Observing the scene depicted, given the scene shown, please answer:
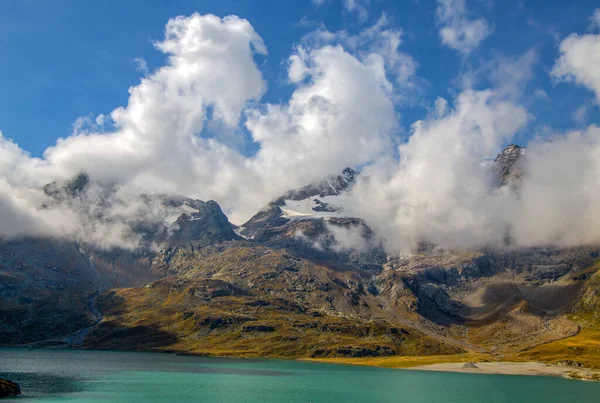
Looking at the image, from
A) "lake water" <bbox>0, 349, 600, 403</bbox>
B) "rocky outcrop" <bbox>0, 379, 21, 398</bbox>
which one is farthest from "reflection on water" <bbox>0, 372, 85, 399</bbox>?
"rocky outcrop" <bbox>0, 379, 21, 398</bbox>

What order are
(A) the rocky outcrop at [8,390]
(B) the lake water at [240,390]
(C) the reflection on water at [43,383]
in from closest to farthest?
(A) the rocky outcrop at [8,390] < (C) the reflection on water at [43,383] < (B) the lake water at [240,390]

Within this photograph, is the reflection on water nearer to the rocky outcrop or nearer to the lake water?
the lake water

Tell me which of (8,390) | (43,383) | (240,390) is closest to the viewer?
(8,390)

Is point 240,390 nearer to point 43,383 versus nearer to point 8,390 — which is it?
point 43,383

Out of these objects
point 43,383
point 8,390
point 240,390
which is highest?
point 8,390

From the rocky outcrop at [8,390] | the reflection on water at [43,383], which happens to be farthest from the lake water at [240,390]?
the rocky outcrop at [8,390]

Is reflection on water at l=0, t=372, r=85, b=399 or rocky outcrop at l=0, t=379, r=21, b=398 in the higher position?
rocky outcrop at l=0, t=379, r=21, b=398

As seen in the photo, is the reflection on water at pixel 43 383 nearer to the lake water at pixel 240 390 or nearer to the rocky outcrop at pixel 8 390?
the lake water at pixel 240 390

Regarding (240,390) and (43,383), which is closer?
(43,383)

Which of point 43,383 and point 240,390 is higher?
point 43,383

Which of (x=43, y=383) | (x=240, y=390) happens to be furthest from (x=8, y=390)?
(x=240, y=390)

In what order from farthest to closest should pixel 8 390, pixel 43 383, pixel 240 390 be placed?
Result: 1. pixel 240 390
2. pixel 43 383
3. pixel 8 390

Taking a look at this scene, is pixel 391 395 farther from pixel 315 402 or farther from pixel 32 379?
pixel 32 379

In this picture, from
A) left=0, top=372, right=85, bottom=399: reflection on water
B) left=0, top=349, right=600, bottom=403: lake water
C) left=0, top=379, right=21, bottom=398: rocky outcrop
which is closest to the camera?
left=0, top=379, right=21, bottom=398: rocky outcrop
